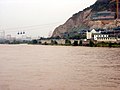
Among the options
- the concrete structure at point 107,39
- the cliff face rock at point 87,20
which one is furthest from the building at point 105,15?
the concrete structure at point 107,39

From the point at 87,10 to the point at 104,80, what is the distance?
183 ft

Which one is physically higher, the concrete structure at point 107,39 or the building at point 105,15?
the building at point 105,15

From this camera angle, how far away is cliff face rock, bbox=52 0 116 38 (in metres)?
53.8

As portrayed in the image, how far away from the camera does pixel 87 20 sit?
194ft

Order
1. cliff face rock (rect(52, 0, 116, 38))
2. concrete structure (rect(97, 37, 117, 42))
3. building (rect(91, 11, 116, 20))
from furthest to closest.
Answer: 1. building (rect(91, 11, 116, 20))
2. cliff face rock (rect(52, 0, 116, 38))
3. concrete structure (rect(97, 37, 117, 42))

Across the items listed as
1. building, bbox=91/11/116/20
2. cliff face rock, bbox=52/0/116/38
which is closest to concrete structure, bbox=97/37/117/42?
cliff face rock, bbox=52/0/116/38

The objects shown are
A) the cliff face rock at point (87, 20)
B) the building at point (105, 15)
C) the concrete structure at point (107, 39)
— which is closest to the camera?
the concrete structure at point (107, 39)

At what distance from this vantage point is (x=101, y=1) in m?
63.7

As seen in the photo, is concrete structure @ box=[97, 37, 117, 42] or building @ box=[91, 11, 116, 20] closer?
concrete structure @ box=[97, 37, 117, 42]

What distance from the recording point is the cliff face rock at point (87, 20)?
53.8 meters

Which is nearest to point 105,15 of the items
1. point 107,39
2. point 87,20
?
point 87,20

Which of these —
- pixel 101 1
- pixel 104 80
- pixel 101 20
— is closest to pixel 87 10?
pixel 101 1

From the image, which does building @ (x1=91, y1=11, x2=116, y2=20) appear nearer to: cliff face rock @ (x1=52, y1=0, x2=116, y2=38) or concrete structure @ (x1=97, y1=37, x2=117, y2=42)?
cliff face rock @ (x1=52, y1=0, x2=116, y2=38)

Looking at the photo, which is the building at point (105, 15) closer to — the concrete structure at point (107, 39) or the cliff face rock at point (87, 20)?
the cliff face rock at point (87, 20)
